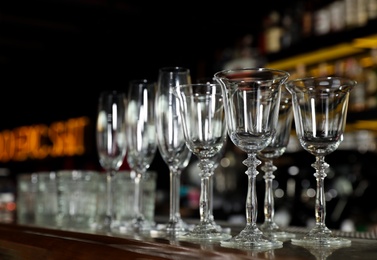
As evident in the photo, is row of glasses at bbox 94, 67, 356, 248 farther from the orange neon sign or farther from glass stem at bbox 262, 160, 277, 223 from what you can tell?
the orange neon sign

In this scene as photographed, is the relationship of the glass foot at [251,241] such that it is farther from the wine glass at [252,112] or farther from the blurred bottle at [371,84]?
the blurred bottle at [371,84]

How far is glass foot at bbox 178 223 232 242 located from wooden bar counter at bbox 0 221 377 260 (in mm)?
56

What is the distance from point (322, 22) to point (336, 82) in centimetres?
233

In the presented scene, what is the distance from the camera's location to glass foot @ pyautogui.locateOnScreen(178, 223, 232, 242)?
1.14 meters

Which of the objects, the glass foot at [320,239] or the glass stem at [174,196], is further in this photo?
the glass stem at [174,196]

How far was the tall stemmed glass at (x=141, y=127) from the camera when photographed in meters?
1.47

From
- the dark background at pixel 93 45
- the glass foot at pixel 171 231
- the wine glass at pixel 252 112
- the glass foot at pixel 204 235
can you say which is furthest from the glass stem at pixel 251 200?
the dark background at pixel 93 45

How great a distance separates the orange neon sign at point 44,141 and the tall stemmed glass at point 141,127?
4929 mm

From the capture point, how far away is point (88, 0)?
4.45m

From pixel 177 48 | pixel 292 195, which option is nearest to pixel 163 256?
pixel 292 195

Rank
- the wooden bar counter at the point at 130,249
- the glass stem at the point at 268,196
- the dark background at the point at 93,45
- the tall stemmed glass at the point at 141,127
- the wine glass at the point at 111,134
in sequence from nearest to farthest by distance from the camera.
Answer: the wooden bar counter at the point at 130,249 < the glass stem at the point at 268,196 < the tall stemmed glass at the point at 141,127 < the wine glass at the point at 111,134 < the dark background at the point at 93,45

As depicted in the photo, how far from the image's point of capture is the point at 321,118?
3.44ft

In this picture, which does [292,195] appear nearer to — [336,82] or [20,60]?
[336,82]

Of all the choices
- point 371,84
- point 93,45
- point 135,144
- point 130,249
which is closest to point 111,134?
point 135,144
